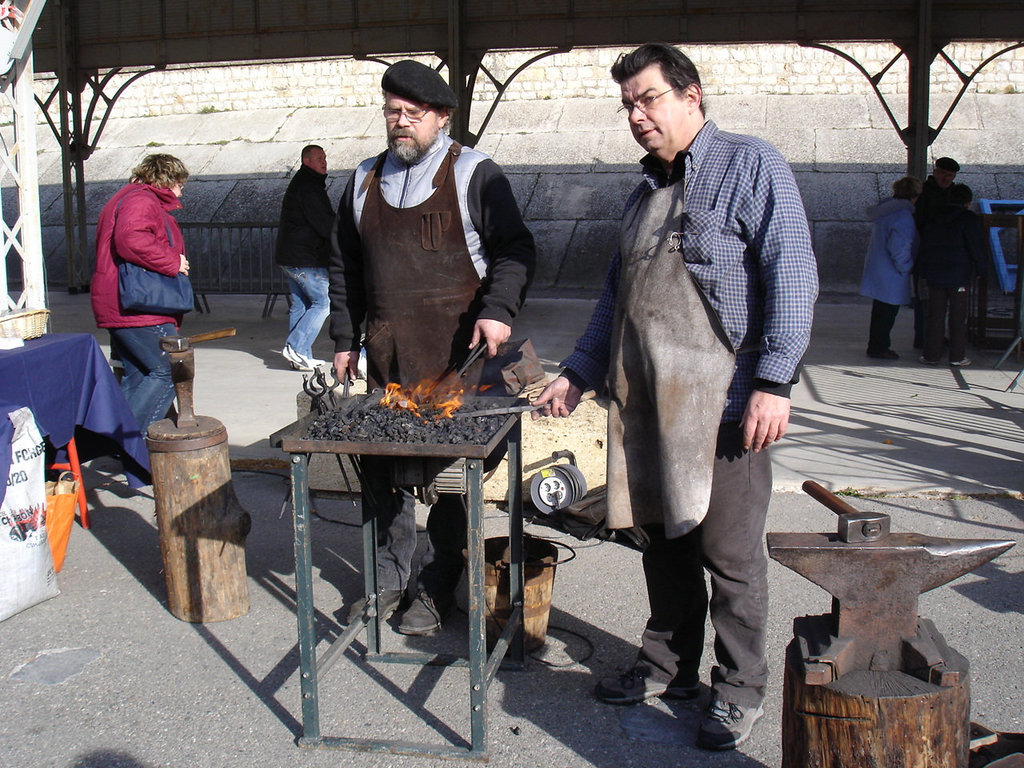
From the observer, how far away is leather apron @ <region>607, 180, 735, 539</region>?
2875 mm

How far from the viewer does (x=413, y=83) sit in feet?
11.6

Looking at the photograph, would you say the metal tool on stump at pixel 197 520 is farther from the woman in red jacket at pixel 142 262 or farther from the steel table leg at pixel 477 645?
the woman in red jacket at pixel 142 262

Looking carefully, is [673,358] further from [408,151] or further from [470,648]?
[408,151]

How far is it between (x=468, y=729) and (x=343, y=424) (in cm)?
107

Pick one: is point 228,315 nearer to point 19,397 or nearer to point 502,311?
point 19,397

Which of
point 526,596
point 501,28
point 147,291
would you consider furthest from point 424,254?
point 501,28

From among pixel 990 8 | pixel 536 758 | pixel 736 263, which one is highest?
pixel 990 8

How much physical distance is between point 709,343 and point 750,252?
11.4 inches

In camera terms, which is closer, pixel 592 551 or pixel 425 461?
pixel 425 461

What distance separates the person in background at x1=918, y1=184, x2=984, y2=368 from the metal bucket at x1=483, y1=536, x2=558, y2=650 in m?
6.71

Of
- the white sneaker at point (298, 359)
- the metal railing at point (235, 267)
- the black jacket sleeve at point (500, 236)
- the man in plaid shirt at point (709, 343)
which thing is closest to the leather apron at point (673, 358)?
the man in plaid shirt at point (709, 343)

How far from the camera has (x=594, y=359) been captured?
3.37 m

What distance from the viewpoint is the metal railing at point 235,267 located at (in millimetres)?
13055

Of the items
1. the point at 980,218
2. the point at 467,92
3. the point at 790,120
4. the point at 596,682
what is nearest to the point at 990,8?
the point at 980,218
